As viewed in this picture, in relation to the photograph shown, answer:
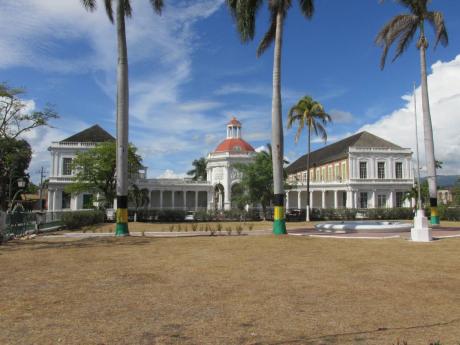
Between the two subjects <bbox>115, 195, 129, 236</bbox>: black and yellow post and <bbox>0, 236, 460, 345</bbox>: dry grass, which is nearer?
<bbox>0, 236, 460, 345</bbox>: dry grass

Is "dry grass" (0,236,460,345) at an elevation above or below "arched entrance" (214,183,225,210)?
below

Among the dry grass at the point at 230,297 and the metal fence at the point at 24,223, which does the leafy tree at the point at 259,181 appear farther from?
the dry grass at the point at 230,297

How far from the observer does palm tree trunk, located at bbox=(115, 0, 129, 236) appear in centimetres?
1720

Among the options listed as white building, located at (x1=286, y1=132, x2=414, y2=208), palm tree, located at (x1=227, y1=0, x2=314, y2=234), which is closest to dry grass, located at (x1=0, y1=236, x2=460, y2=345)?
palm tree, located at (x1=227, y1=0, x2=314, y2=234)

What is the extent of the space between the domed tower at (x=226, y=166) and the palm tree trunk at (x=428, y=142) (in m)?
27.2

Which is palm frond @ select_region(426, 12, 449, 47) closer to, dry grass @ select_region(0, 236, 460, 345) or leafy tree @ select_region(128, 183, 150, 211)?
dry grass @ select_region(0, 236, 460, 345)

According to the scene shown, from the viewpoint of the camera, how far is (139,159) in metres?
40.5

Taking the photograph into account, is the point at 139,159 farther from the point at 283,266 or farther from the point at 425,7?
the point at 283,266

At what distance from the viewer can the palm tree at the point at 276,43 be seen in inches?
694

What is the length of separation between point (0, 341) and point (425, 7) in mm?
26839

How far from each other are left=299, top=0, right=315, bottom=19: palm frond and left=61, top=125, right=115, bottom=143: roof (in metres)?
37.5

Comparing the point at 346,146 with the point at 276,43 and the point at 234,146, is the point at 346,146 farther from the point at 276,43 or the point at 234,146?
the point at 276,43

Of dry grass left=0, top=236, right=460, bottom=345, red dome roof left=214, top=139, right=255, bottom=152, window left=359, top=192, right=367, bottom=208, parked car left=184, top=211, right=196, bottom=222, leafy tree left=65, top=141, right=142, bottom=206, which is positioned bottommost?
dry grass left=0, top=236, right=460, bottom=345

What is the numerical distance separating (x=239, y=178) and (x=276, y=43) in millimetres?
32950
